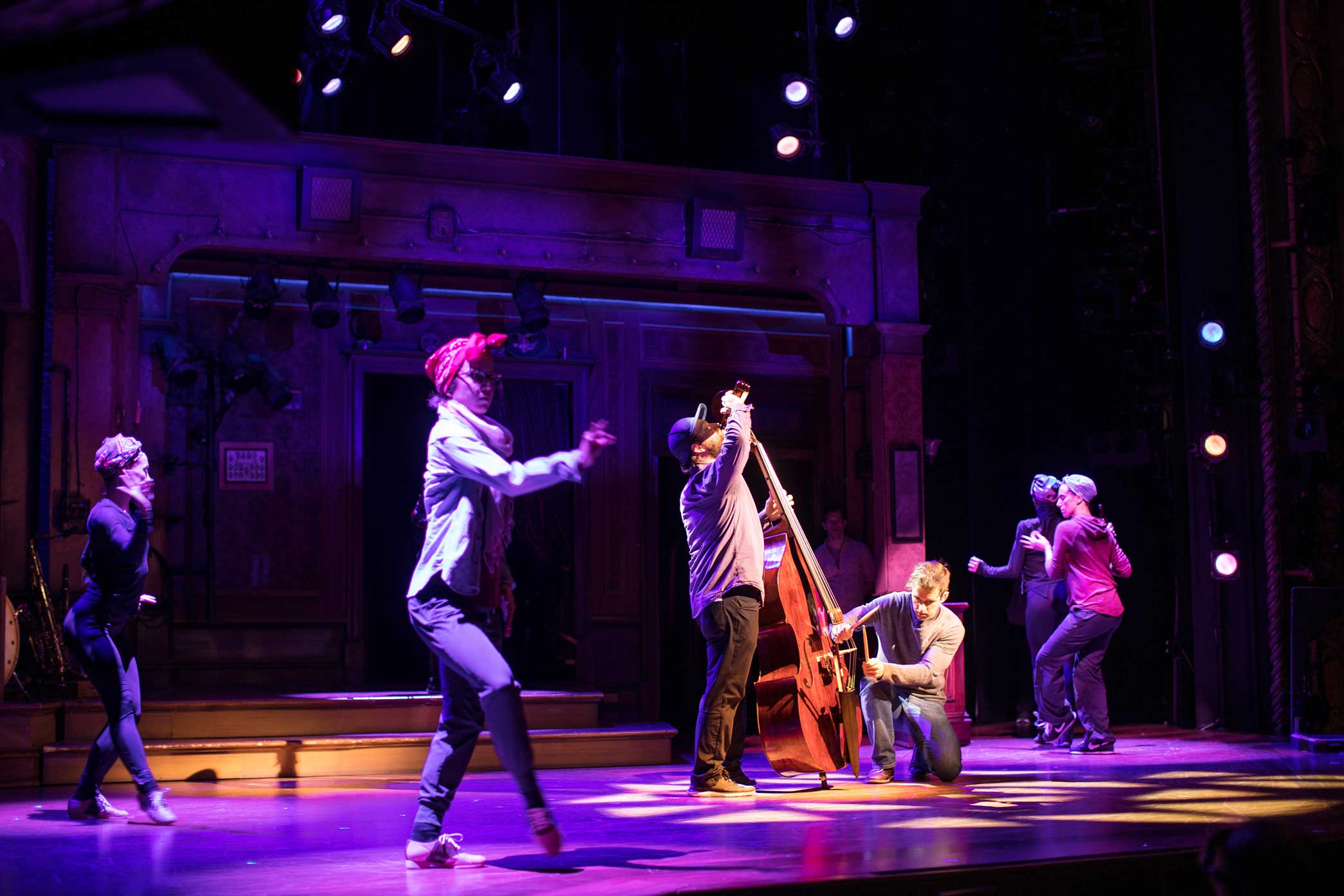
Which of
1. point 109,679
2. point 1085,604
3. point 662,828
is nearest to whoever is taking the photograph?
point 662,828

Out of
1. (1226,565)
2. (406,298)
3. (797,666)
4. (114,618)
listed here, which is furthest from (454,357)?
Result: (1226,565)

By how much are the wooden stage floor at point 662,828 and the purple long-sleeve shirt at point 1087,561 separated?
882 mm

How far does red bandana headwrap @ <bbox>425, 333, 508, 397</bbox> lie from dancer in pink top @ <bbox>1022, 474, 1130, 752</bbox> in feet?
14.1

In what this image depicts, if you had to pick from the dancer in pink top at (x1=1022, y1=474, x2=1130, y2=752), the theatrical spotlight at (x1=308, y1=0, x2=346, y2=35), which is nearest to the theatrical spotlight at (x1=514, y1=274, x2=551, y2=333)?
the theatrical spotlight at (x1=308, y1=0, x2=346, y2=35)

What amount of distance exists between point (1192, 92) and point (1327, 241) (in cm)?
149

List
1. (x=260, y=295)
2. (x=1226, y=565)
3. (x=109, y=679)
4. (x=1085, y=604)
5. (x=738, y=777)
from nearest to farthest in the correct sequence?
(x=109, y=679) < (x=738, y=777) < (x=1085, y=604) < (x=260, y=295) < (x=1226, y=565)

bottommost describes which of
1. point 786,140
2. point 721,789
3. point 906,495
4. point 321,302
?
point 721,789

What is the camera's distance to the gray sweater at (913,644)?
610 centimetres

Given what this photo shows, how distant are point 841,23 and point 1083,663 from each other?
4.52 meters

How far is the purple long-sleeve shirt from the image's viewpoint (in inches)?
287

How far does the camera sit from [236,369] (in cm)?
838

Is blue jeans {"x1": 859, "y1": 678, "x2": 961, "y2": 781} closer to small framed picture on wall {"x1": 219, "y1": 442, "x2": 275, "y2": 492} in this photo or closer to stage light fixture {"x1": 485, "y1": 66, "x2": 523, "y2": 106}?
stage light fixture {"x1": 485, "y1": 66, "x2": 523, "y2": 106}

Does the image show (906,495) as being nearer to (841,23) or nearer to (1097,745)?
(1097,745)

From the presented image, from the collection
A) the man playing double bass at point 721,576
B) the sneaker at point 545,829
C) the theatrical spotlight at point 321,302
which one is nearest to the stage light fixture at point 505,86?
the theatrical spotlight at point 321,302
